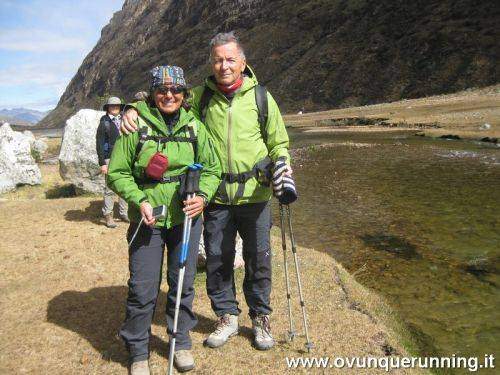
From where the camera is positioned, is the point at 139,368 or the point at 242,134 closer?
the point at 139,368

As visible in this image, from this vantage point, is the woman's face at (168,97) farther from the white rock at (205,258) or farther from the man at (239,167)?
the white rock at (205,258)

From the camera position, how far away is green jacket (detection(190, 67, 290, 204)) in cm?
586

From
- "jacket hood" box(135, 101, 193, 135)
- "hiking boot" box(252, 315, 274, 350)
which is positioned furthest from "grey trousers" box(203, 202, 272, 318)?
"jacket hood" box(135, 101, 193, 135)

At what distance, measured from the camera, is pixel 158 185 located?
557 cm

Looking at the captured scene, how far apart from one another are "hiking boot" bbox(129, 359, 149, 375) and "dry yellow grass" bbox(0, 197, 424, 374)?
0.20 meters

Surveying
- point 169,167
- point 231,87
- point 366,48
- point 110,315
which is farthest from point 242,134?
point 366,48

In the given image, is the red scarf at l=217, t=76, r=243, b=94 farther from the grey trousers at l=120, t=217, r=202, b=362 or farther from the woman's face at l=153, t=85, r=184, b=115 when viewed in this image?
the grey trousers at l=120, t=217, r=202, b=362

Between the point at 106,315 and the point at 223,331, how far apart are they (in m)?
2.31

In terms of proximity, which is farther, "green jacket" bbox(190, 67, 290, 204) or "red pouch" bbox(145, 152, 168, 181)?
"green jacket" bbox(190, 67, 290, 204)

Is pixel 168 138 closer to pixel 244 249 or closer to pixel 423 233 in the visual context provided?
pixel 244 249

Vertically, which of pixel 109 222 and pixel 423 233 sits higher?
pixel 109 222

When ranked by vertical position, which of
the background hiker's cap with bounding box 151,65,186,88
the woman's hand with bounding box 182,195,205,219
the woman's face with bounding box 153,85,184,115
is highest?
the background hiker's cap with bounding box 151,65,186,88

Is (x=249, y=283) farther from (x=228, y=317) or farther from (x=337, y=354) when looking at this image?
(x=337, y=354)

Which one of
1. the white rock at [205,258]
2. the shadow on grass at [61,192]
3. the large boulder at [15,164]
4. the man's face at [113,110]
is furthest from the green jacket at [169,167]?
the large boulder at [15,164]
